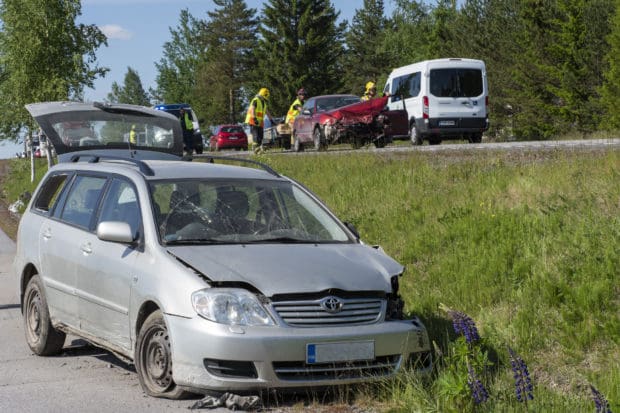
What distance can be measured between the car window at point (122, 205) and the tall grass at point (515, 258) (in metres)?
2.20

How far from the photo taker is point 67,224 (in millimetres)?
8352

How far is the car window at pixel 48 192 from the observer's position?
922 centimetres

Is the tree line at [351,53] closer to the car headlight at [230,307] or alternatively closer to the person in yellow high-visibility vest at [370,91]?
the person in yellow high-visibility vest at [370,91]

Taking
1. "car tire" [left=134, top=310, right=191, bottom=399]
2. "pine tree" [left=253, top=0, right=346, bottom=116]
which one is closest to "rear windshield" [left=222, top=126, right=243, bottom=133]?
"pine tree" [left=253, top=0, right=346, bottom=116]

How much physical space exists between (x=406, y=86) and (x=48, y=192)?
20393 mm

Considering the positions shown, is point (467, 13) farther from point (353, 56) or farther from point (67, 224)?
point (67, 224)

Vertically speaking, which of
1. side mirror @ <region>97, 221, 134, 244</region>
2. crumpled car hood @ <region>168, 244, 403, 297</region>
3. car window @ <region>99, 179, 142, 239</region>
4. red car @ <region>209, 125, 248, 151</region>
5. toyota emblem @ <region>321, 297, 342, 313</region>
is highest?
car window @ <region>99, 179, 142, 239</region>

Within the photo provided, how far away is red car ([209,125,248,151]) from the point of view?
59375 millimetres

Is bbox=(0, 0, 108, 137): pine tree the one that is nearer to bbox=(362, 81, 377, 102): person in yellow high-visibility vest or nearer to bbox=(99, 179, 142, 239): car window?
bbox=(362, 81, 377, 102): person in yellow high-visibility vest

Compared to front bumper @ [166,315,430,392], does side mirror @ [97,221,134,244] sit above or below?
above

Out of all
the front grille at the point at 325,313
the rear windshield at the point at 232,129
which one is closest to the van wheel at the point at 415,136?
the front grille at the point at 325,313

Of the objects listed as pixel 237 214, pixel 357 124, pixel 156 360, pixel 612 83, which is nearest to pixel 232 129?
pixel 612 83

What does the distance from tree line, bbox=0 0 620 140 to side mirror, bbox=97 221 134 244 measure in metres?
30.1

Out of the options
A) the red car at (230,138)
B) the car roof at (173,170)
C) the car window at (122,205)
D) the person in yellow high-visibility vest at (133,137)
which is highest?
the person in yellow high-visibility vest at (133,137)
